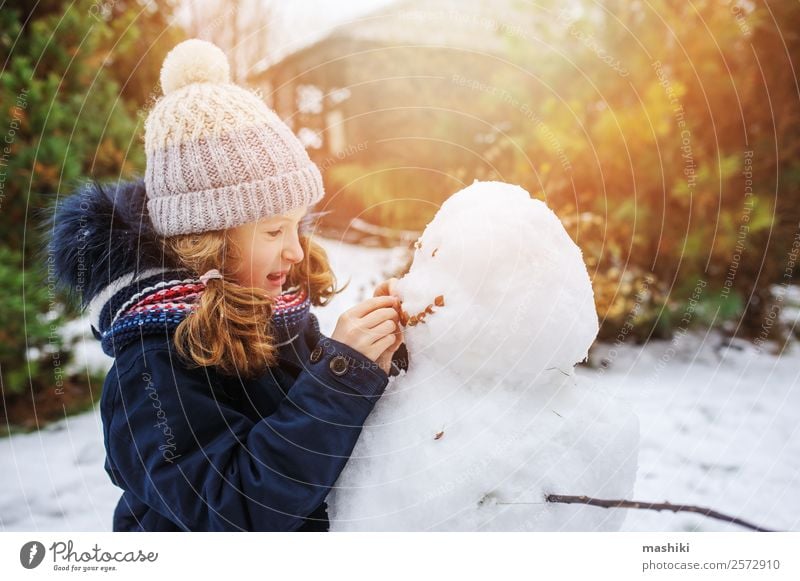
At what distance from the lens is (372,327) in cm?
62

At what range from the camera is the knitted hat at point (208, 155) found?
27.2 inches

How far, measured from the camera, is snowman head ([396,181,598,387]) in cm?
58

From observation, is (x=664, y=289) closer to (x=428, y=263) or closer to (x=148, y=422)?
(x=428, y=263)

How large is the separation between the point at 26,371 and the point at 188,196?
1103 mm

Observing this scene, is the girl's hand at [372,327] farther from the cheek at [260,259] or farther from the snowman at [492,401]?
the cheek at [260,259]

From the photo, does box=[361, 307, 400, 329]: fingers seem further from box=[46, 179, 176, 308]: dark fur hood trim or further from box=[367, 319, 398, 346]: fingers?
box=[46, 179, 176, 308]: dark fur hood trim

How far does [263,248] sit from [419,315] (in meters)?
0.23

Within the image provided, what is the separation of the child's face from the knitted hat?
0.05 feet

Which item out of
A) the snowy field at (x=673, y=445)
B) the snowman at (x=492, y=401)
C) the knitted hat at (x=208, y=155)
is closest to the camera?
the snowman at (x=492, y=401)

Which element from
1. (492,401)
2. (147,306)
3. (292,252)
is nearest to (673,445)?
(492,401)

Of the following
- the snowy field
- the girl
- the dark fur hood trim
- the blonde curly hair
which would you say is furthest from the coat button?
the snowy field

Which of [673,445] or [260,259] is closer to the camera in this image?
[260,259]

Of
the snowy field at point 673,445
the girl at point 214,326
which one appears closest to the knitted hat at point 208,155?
the girl at point 214,326

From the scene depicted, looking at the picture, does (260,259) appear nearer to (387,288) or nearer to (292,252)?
(292,252)
